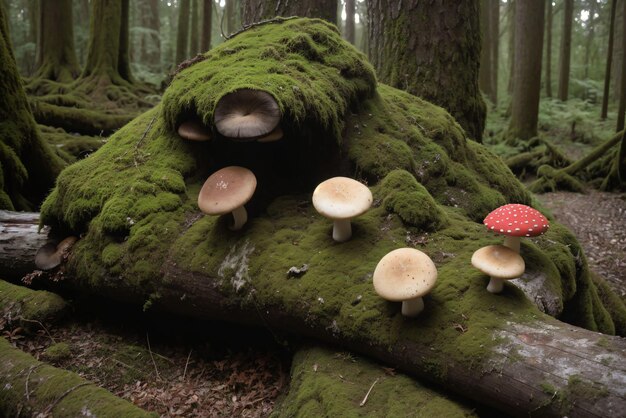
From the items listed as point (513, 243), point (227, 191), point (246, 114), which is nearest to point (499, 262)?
point (513, 243)

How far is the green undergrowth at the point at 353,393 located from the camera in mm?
2736

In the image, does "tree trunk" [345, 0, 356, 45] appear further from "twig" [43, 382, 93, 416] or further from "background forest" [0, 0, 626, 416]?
"twig" [43, 382, 93, 416]

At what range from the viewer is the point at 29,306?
171 inches

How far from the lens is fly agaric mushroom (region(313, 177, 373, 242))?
3375mm

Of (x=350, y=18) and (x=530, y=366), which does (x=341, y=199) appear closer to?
(x=530, y=366)

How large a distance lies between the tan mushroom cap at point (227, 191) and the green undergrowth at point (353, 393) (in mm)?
1358

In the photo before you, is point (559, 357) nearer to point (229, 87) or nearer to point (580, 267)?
point (580, 267)

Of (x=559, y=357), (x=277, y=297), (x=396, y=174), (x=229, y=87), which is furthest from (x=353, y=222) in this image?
(x=559, y=357)

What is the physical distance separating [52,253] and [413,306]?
381 centimetres

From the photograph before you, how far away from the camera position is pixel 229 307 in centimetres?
372

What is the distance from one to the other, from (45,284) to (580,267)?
560 centimetres

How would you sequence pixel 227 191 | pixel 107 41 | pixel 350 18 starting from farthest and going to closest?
1. pixel 350 18
2. pixel 107 41
3. pixel 227 191

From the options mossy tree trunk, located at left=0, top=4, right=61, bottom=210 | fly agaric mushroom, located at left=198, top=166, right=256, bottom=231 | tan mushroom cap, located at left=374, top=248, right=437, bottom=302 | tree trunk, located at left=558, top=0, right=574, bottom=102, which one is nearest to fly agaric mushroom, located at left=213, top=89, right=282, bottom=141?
fly agaric mushroom, located at left=198, top=166, right=256, bottom=231

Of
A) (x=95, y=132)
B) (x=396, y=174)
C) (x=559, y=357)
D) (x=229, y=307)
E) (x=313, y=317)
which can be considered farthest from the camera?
(x=95, y=132)
